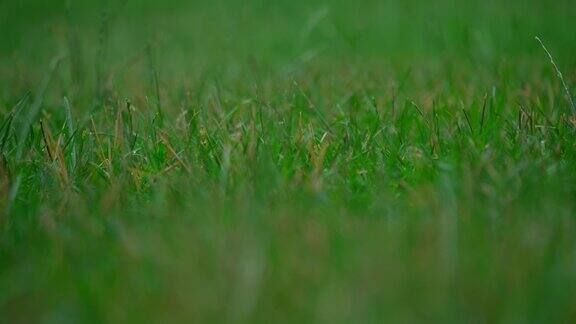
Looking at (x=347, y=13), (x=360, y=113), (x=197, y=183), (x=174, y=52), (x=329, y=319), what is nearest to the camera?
(x=329, y=319)

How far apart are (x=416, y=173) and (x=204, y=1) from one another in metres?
4.75

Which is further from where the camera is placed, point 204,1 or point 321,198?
point 204,1

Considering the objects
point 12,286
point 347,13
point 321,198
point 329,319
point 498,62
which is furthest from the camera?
point 347,13

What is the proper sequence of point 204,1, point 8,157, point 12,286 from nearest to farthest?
1. point 12,286
2. point 8,157
3. point 204,1

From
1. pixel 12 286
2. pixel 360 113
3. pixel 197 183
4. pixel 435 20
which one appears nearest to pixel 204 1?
pixel 435 20

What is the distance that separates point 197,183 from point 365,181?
16.7 inches

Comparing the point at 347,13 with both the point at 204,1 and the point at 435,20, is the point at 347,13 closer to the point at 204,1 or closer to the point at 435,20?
the point at 435,20

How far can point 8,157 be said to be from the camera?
209cm

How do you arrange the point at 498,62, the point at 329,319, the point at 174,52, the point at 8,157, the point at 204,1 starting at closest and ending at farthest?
1. the point at 329,319
2. the point at 8,157
3. the point at 498,62
4. the point at 174,52
5. the point at 204,1

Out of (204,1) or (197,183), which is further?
(204,1)

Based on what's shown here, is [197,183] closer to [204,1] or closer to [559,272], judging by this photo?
[559,272]

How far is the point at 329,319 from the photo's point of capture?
3.65ft

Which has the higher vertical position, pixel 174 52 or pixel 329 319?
pixel 329 319

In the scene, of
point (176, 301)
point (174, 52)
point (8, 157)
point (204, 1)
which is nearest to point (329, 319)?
point (176, 301)
